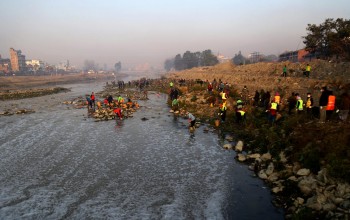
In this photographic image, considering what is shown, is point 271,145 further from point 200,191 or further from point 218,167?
point 200,191

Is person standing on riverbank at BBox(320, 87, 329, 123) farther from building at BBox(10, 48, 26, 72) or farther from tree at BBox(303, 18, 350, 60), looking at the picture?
building at BBox(10, 48, 26, 72)

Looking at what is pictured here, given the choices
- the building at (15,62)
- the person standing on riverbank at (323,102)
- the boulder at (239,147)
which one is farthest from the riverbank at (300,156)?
the building at (15,62)

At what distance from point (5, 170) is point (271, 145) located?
667 inches

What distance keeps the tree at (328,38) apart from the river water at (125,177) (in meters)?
28.0

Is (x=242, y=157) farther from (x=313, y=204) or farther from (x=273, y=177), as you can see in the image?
(x=313, y=204)

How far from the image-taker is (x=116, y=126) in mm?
28516

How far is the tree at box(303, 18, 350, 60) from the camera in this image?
39594 millimetres

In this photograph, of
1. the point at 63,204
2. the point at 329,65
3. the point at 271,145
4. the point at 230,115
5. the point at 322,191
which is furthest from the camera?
the point at 329,65

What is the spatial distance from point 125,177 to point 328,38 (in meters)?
40.0

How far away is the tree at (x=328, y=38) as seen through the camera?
1559 inches

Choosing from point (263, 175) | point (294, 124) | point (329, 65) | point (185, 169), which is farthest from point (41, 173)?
point (329, 65)

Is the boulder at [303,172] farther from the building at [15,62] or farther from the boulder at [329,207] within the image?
the building at [15,62]

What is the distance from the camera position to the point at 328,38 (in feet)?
137

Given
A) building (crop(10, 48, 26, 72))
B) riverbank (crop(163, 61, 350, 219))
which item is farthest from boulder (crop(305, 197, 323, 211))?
building (crop(10, 48, 26, 72))
